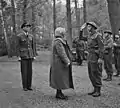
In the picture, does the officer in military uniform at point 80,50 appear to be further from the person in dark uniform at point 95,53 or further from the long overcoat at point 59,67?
the long overcoat at point 59,67

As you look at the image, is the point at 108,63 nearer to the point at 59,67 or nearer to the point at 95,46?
the point at 95,46

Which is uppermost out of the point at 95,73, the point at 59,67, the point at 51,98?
the point at 59,67

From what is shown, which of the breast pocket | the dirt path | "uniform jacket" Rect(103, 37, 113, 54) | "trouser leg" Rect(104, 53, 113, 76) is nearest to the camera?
the dirt path

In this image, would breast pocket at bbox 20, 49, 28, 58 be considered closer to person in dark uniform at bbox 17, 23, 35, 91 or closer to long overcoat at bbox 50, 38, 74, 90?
person in dark uniform at bbox 17, 23, 35, 91

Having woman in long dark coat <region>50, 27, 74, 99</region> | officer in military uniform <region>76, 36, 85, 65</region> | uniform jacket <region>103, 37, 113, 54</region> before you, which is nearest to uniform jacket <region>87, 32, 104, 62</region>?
woman in long dark coat <region>50, 27, 74, 99</region>

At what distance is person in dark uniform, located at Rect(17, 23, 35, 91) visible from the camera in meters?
7.22

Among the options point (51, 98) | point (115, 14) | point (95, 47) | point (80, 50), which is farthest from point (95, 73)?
point (115, 14)

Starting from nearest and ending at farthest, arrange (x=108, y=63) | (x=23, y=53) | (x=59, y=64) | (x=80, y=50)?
(x=59, y=64) → (x=23, y=53) → (x=108, y=63) → (x=80, y=50)

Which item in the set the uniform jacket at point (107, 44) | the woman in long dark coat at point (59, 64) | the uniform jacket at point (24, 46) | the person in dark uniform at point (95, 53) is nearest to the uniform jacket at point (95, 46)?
the person in dark uniform at point (95, 53)

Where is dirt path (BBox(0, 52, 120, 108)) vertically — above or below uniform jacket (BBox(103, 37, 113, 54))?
below

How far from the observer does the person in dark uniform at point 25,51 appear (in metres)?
7.22

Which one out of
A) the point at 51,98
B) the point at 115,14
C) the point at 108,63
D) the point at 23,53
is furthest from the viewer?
the point at 115,14

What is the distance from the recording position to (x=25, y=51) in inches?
284

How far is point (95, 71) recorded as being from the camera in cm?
652
